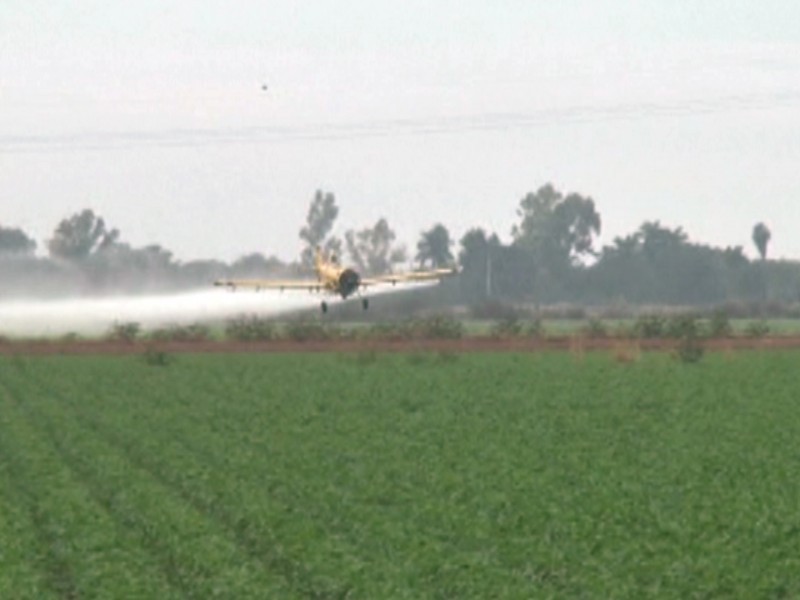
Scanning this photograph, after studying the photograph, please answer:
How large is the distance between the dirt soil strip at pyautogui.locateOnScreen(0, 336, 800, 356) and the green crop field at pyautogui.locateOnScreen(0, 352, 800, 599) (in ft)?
95.1

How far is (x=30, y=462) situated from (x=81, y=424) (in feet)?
36.0

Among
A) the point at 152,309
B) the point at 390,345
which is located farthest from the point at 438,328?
the point at 152,309

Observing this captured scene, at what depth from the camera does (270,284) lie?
320 feet

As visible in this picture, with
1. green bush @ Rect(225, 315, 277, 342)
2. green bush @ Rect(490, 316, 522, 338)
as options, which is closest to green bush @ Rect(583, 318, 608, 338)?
green bush @ Rect(490, 316, 522, 338)

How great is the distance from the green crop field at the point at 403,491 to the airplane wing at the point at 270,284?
26304 millimetres

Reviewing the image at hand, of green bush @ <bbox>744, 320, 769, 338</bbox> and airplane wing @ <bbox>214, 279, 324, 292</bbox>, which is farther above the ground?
airplane wing @ <bbox>214, 279, 324, 292</bbox>

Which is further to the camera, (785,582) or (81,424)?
(81,424)

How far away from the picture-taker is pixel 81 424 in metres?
52.3

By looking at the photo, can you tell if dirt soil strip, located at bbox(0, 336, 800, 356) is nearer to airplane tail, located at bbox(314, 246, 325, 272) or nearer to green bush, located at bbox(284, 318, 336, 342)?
green bush, located at bbox(284, 318, 336, 342)

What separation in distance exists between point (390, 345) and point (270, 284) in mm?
5599

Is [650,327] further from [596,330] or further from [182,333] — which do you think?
[182,333]

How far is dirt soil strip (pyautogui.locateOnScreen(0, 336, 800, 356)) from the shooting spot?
318 feet

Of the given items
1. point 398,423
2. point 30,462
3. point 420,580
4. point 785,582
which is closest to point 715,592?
point 785,582

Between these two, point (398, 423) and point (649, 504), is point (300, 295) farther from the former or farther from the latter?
point (649, 504)
